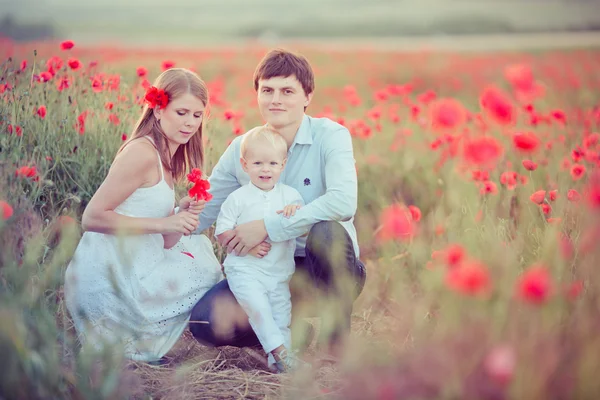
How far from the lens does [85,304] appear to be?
2559mm


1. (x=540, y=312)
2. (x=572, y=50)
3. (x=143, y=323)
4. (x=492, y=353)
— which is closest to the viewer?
(x=492, y=353)

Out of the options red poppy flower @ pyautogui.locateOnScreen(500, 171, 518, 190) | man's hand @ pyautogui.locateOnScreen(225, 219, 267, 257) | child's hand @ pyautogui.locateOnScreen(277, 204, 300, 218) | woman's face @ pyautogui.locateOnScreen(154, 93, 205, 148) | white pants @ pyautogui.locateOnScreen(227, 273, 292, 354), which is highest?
woman's face @ pyautogui.locateOnScreen(154, 93, 205, 148)

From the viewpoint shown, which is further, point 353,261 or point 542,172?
point 542,172

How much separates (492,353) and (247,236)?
141cm

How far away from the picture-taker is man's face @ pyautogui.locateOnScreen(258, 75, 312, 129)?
2791 mm

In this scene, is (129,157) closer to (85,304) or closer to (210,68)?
(85,304)

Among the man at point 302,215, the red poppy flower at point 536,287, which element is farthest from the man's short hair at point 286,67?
the red poppy flower at point 536,287

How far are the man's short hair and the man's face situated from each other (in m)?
0.02

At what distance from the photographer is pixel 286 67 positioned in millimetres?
2812

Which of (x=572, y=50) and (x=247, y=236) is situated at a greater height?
(x=572, y=50)

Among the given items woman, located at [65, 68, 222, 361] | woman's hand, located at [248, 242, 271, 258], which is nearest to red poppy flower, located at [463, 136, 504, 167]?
woman's hand, located at [248, 242, 271, 258]

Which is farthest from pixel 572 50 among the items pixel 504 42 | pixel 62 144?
pixel 62 144

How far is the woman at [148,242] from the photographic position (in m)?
2.53

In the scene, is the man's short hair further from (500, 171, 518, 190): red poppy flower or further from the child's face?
(500, 171, 518, 190): red poppy flower
